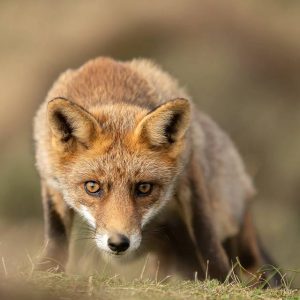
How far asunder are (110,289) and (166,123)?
1908 mm

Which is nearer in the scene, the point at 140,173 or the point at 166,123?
the point at 140,173

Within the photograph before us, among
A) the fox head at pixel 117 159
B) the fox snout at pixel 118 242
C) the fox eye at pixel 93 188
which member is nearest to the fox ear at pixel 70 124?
the fox head at pixel 117 159

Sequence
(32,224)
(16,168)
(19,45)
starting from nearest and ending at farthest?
(32,224) < (16,168) < (19,45)


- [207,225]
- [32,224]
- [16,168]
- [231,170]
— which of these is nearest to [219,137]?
[231,170]

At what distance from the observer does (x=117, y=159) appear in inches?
272

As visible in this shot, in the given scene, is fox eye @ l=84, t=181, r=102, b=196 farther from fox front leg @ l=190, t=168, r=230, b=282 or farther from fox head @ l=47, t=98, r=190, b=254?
fox front leg @ l=190, t=168, r=230, b=282

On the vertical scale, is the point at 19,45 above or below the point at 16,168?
above

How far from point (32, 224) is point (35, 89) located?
4923 mm

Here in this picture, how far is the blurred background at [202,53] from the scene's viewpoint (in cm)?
1717

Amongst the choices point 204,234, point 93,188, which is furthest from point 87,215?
point 204,234

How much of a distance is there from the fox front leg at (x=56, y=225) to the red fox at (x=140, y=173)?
0.03 feet

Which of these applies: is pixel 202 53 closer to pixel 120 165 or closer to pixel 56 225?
pixel 56 225

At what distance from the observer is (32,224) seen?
515 inches

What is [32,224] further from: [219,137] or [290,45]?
[290,45]
